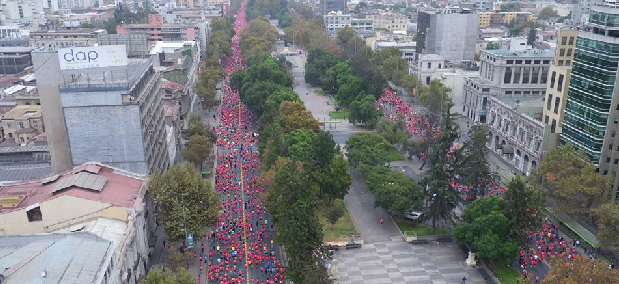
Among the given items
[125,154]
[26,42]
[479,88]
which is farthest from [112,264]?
[26,42]

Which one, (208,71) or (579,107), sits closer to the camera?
(579,107)

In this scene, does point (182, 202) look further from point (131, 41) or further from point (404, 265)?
point (131, 41)

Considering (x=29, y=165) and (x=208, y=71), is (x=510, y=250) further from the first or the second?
(x=208, y=71)

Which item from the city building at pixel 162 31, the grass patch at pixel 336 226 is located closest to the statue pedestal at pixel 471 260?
the grass patch at pixel 336 226

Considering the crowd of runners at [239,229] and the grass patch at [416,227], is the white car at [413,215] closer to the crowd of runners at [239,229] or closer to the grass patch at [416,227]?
the grass patch at [416,227]

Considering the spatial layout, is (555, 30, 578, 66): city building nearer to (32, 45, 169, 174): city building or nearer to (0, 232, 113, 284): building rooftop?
(32, 45, 169, 174): city building

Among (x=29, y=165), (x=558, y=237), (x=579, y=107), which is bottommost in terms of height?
(x=558, y=237)

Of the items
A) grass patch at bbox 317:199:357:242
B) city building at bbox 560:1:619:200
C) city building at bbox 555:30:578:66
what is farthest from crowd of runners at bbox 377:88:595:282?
city building at bbox 555:30:578:66
